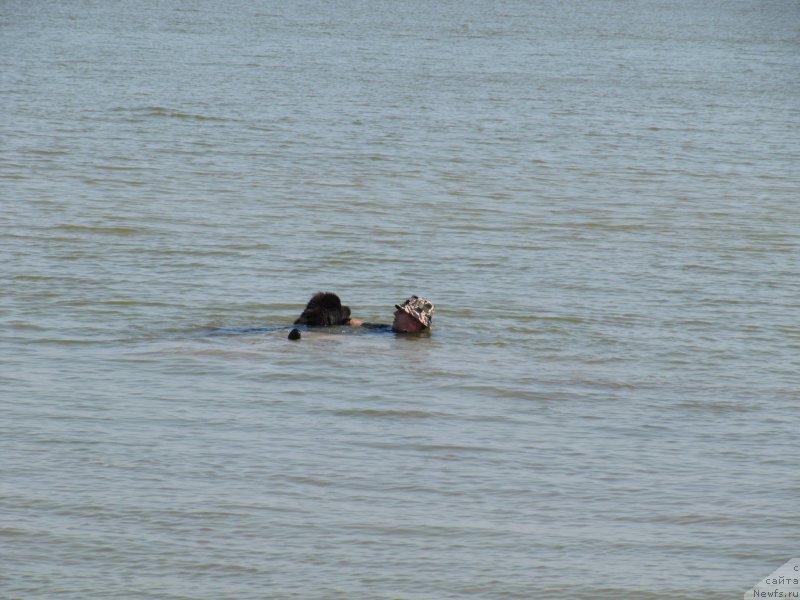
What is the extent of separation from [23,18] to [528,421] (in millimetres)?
48133

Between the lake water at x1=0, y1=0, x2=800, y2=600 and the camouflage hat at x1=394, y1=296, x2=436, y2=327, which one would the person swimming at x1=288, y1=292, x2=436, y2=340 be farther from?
the lake water at x1=0, y1=0, x2=800, y2=600

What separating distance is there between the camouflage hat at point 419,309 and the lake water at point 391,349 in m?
0.23

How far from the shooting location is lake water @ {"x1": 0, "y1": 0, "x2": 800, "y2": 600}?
9.33m

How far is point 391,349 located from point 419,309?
0.55 metres

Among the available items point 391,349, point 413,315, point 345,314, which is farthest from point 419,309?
point 345,314

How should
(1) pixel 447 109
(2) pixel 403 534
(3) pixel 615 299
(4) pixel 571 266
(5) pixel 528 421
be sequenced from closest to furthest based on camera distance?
(2) pixel 403 534
(5) pixel 528 421
(3) pixel 615 299
(4) pixel 571 266
(1) pixel 447 109

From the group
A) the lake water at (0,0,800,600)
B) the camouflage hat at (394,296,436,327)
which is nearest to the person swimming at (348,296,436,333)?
the camouflage hat at (394,296,436,327)

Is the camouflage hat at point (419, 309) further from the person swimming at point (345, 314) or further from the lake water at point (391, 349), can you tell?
the lake water at point (391, 349)

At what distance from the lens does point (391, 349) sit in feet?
47.8

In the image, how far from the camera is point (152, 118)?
3120 centimetres

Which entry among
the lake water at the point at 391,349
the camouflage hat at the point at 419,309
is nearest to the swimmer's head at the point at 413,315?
the camouflage hat at the point at 419,309

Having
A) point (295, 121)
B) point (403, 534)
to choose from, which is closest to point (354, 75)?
point (295, 121)

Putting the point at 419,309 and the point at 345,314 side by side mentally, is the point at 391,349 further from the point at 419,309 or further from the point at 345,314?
the point at 345,314

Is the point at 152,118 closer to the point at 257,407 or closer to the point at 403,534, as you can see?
the point at 257,407
